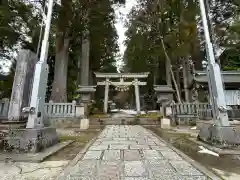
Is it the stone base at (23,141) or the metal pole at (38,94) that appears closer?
the stone base at (23,141)

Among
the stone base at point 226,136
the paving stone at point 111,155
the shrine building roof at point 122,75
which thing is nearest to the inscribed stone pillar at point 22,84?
the paving stone at point 111,155

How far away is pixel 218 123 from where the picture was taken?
4.87 m

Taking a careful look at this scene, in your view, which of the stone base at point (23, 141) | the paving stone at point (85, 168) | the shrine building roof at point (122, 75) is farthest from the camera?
the shrine building roof at point (122, 75)

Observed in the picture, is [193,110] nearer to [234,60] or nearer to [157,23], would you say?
[157,23]

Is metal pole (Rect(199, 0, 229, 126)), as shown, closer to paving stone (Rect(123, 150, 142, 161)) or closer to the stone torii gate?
paving stone (Rect(123, 150, 142, 161))

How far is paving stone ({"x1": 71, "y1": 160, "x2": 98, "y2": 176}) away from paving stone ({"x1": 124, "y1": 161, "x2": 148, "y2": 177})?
1.65 ft

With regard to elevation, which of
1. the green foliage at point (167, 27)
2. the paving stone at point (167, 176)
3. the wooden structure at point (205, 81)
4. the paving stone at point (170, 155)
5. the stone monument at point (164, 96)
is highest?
the green foliage at point (167, 27)

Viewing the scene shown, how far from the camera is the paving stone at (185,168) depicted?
9.72 feet

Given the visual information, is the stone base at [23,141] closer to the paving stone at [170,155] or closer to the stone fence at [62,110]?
the paving stone at [170,155]

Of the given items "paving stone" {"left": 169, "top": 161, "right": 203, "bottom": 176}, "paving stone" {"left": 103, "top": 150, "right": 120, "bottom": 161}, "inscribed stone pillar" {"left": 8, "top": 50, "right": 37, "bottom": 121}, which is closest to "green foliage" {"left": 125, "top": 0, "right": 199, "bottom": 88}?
"inscribed stone pillar" {"left": 8, "top": 50, "right": 37, "bottom": 121}

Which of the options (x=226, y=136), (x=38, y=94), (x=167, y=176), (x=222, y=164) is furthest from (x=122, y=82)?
(x=167, y=176)

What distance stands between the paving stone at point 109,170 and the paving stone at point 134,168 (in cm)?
12

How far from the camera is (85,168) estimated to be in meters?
3.21

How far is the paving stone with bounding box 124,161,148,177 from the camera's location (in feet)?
9.75
